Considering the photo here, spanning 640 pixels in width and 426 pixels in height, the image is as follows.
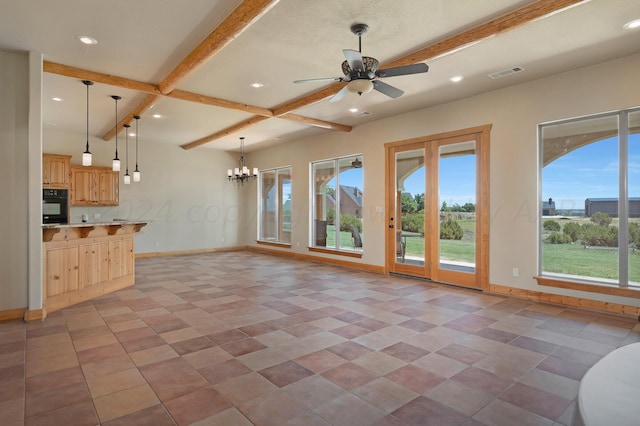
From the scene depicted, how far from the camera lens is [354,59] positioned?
134 inches

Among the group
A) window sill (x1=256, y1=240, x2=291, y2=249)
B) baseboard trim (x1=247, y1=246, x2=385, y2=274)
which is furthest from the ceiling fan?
window sill (x1=256, y1=240, x2=291, y2=249)

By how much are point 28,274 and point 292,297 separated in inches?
132

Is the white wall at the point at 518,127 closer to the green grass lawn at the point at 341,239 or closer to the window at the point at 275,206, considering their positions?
the green grass lawn at the point at 341,239

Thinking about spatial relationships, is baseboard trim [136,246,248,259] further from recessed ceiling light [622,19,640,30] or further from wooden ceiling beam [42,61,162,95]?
recessed ceiling light [622,19,640,30]

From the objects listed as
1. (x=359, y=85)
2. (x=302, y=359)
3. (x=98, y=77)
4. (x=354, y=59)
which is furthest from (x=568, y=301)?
(x=98, y=77)

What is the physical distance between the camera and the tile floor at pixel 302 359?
233 centimetres

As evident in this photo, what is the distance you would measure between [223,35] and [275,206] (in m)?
7.41

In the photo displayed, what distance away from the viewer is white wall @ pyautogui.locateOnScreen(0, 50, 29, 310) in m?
4.23

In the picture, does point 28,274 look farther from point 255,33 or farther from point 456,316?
point 456,316

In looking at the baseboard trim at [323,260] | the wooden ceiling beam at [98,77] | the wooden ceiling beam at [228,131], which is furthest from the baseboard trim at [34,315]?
the baseboard trim at [323,260]

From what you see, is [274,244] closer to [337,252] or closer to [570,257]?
[337,252]

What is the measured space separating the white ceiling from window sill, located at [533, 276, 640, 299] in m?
2.88

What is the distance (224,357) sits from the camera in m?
3.17

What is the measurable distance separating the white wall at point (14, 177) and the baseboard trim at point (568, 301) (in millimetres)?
6577
